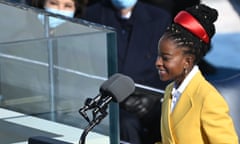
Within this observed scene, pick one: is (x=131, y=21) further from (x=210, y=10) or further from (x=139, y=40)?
(x=210, y=10)

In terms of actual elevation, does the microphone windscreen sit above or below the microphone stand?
above

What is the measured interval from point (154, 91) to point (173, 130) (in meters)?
2.03

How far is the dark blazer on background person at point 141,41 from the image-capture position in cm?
684

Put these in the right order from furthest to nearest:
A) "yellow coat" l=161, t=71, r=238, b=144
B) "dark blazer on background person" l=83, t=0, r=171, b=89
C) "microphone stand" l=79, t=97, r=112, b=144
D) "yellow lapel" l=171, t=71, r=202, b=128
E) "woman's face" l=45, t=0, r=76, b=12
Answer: "woman's face" l=45, t=0, r=76, b=12, "dark blazer on background person" l=83, t=0, r=171, b=89, "yellow lapel" l=171, t=71, r=202, b=128, "yellow coat" l=161, t=71, r=238, b=144, "microphone stand" l=79, t=97, r=112, b=144

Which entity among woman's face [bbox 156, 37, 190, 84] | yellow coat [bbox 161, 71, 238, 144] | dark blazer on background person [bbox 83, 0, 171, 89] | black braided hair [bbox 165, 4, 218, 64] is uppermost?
black braided hair [bbox 165, 4, 218, 64]

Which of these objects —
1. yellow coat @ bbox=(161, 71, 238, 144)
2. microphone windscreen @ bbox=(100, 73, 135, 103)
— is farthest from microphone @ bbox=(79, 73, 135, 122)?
yellow coat @ bbox=(161, 71, 238, 144)

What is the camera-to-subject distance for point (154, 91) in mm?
6730

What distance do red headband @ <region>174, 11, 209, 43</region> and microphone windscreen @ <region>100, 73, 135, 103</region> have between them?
98 cm

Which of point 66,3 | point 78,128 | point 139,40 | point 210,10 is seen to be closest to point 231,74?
point 139,40

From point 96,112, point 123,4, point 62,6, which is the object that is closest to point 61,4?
point 62,6

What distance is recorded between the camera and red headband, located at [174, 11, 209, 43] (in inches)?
185

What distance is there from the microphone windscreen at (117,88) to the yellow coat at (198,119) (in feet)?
2.75

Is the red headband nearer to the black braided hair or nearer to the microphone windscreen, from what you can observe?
the black braided hair

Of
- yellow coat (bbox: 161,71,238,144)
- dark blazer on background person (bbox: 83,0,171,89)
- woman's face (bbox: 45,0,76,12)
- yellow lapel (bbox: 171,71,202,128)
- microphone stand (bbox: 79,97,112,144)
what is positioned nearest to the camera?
microphone stand (bbox: 79,97,112,144)
